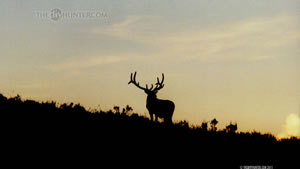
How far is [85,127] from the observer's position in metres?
13.2

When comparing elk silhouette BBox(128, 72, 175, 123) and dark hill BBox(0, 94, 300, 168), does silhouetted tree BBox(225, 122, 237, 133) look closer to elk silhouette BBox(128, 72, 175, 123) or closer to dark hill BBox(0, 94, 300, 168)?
dark hill BBox(0, 94, 300, 168)

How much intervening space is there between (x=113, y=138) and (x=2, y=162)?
3.26 meters

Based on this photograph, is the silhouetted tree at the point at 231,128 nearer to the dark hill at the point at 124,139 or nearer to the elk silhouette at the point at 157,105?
the dark hill at the point at 124,139

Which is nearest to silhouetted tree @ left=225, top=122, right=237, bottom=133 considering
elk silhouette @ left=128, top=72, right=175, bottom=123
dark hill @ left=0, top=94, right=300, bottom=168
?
dark hill @ left=0, top=94, right=300, bottom=168

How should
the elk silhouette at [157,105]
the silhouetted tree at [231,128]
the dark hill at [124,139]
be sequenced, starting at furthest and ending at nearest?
the elk silhouette at [157,105] < the silhouetted tree at [231,128] < the dark hill at [124,139]

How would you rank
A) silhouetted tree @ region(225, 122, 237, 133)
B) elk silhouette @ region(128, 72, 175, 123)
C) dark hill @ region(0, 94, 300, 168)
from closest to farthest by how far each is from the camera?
dark hill @ region(0, 94, 300, 168) → silhouetted tree @ region(225, 122, 237, 133) → elk silhouette @ region(128, 72, 175, 123)

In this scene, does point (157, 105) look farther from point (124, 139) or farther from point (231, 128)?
point (124, 139)

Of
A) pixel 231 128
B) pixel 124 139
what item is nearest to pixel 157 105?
pixel 231 128

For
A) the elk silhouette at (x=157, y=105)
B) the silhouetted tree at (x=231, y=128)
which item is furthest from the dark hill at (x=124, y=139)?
the elk silhouette at (x=157, y=105)

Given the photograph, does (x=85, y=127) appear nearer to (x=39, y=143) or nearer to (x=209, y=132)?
(x=39, y=143)

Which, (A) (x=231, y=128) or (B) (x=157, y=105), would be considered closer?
(A) (x=231, y=128)

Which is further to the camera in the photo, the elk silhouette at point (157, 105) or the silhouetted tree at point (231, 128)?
the elk silhouette at point (157, 105)

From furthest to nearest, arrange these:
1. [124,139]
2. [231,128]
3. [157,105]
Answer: [157,105] < [231,128] < [124,139]

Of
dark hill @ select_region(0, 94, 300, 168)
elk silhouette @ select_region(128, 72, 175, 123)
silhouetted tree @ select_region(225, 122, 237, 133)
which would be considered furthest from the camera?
elk silhouette @ select_region(128, 72, 175, 123)
